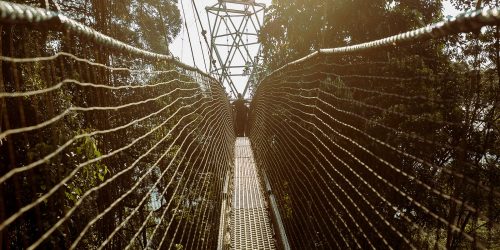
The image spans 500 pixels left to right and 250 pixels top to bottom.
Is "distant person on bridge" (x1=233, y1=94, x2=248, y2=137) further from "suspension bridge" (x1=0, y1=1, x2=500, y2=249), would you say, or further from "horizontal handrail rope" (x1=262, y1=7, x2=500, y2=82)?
"horizontal handrail rope" (x1=262, y1=7, x2=500, y2=82)

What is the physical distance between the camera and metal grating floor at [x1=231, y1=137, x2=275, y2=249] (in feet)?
8.90

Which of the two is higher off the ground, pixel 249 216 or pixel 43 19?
pixel 43 19

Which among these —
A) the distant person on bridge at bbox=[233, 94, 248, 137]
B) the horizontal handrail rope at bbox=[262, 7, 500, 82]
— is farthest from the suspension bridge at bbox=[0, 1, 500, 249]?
the distant person on bridge at bbox=[233, 94, 248, 137]

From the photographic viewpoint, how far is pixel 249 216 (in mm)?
3182

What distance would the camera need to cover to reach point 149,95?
8.13 metres

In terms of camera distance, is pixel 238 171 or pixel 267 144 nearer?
pixel 267 144

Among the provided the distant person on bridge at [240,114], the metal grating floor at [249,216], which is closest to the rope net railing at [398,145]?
the metal grating floor at [249,216]

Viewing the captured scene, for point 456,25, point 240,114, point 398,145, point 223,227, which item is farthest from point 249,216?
point 240,114

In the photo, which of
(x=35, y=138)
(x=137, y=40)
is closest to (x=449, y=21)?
(x=35, y=138)

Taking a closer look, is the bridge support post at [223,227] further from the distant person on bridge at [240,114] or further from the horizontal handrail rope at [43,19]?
the distant person on bridge at [240,114]

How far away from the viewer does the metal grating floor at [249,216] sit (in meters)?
2.71

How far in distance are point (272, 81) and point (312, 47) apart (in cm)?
356

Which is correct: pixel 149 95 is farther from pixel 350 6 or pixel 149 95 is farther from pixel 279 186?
pixel 279 186

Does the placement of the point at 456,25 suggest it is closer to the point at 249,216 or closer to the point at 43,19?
the point at 43,19
